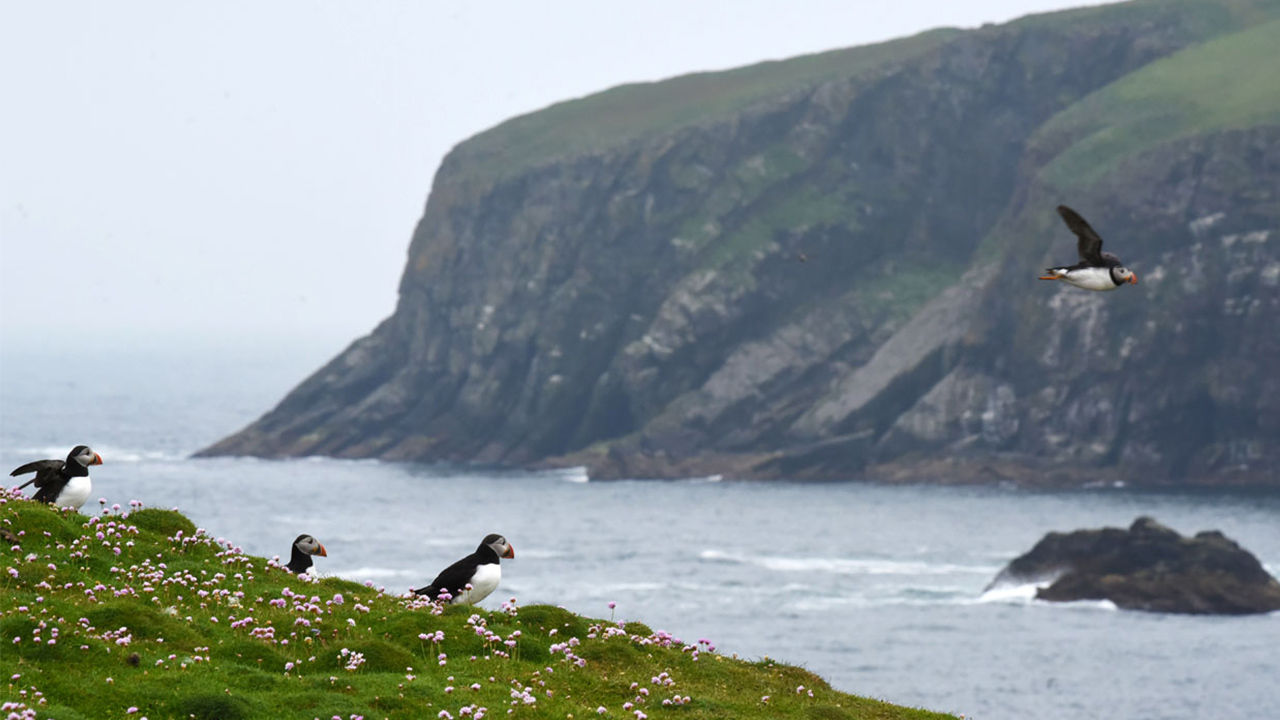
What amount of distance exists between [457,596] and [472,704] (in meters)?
4.99

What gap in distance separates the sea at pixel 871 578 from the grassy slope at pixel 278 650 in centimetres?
4386

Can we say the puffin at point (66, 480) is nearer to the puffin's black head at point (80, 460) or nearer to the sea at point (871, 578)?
the puffin's black head at point (80, 460)

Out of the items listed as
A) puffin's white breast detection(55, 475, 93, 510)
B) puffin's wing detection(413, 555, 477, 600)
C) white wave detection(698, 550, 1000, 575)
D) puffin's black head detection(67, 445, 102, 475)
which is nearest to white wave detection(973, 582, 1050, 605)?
white wave detection(698, 550, 1000, 575)

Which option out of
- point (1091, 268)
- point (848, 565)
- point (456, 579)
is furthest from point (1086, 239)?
point (848, 565)

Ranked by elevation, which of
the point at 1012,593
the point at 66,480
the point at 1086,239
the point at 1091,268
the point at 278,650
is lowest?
the point at 1012,593

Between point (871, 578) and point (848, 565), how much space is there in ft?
24.8

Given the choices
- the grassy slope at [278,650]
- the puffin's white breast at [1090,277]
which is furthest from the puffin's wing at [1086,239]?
the grassy slope at [278,650]

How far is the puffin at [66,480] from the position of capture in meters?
29.2

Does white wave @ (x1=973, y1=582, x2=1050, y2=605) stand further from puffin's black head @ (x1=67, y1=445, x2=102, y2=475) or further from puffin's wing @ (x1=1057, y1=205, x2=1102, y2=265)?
puffin's black head @ (x1=67, y1=445, x2=102, y2=475)

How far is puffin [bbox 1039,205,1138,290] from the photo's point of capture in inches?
1101

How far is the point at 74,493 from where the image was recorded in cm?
2936

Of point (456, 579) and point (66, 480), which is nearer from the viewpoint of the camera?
point (456, 579)

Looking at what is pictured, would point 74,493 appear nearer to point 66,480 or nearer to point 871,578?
point 66,480

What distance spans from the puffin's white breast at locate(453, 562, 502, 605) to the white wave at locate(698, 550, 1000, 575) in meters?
121
